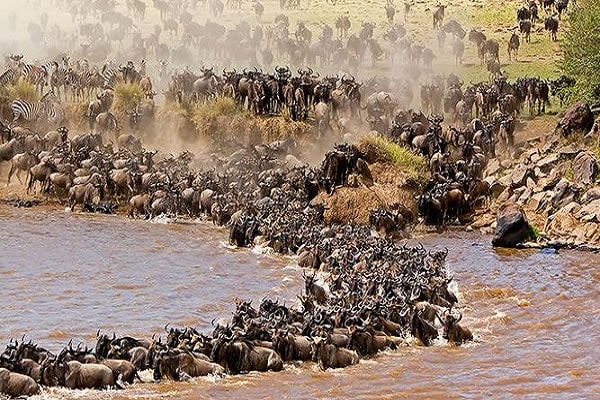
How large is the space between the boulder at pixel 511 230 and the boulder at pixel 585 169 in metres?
3.22

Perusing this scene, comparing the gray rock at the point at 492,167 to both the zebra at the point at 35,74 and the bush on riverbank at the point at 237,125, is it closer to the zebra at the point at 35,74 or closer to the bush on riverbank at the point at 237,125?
the bush on riverbank at the point at 237,125

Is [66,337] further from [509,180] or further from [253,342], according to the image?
[509,180]

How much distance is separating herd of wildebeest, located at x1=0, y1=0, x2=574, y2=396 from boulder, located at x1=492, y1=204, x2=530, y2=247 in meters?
2.54

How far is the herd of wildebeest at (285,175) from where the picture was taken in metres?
14.8

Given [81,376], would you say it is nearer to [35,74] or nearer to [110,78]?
[110,78]

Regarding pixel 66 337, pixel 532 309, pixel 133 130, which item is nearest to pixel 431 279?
pixel 532 309

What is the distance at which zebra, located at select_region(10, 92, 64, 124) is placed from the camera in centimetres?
3359

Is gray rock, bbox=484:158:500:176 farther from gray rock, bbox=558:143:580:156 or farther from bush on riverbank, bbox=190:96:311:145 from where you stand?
bush on riverbank, bbox=190:96:311:145

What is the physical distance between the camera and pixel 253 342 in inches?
588

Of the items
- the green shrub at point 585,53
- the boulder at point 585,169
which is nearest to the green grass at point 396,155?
the boulder at point 585,169

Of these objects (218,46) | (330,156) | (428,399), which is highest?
(218,46)

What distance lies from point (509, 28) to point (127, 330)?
37.5 m

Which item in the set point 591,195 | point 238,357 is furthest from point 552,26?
point 238,357

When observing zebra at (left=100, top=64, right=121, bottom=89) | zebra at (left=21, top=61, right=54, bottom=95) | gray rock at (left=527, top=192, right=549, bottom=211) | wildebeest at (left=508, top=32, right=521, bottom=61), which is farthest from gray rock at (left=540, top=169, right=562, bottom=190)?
zebra at (left=21, top=61, right=54, bottom=95)
